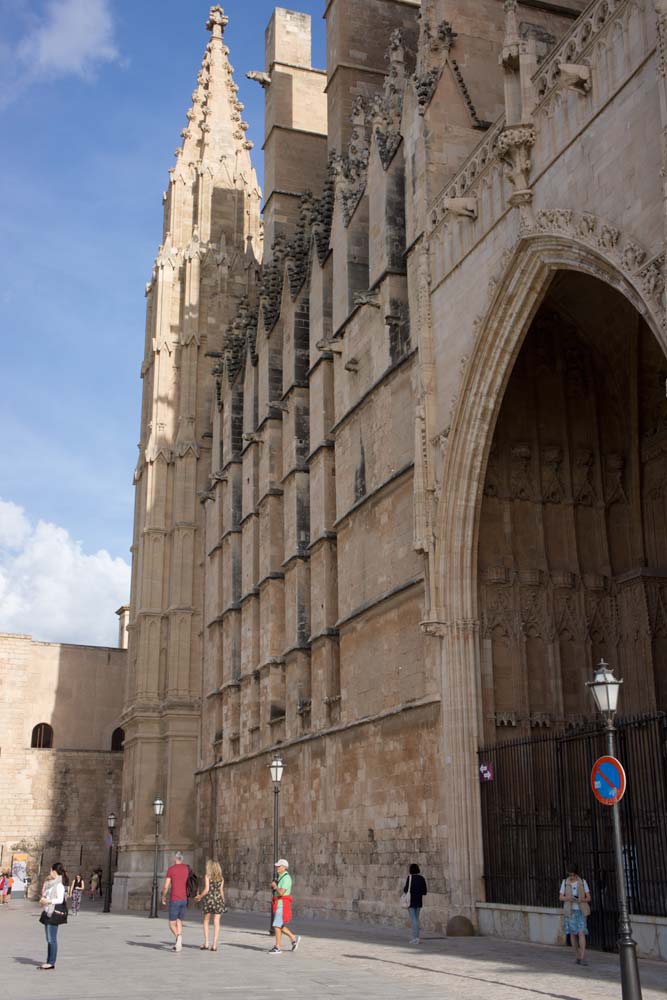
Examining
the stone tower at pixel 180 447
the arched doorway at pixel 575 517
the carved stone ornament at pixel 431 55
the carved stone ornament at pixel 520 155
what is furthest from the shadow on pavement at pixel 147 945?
the stone tower at pixel 180 447

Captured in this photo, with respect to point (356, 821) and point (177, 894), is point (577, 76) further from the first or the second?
point (356, 821)

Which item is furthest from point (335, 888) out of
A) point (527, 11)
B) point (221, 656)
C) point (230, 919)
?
point (527, 11)

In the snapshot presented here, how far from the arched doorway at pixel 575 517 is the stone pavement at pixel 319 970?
4.26 meters

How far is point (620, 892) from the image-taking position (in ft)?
27.5

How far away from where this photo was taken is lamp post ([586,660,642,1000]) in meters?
7.80

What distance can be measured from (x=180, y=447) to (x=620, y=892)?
2827 cm

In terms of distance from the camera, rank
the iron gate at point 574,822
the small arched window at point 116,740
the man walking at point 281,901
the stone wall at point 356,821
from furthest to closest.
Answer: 1. the small arched window at point 116,740
2. the stone wall at point 356,821
3. the man walking at point 281,901
4. the iron gate at point 574,822

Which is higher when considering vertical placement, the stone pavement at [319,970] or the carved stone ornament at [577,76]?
the carved stone ornament at [577,76]

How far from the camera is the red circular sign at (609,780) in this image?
872 centimetres

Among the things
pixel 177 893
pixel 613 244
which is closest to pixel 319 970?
pixel 177 893

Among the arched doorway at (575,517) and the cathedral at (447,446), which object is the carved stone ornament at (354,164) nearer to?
the cathedral at (447,446)

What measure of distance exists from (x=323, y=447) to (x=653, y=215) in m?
11.9

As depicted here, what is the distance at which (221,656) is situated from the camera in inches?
1232

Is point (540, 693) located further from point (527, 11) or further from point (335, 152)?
point (335, 152)
